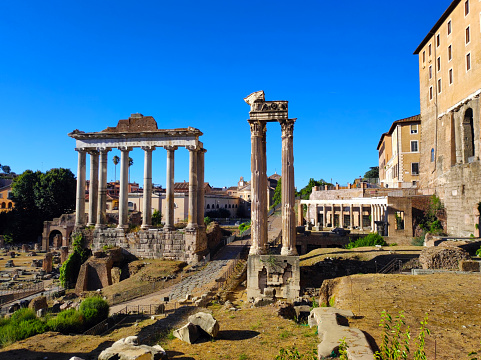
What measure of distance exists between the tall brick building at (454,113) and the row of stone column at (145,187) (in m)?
19.8

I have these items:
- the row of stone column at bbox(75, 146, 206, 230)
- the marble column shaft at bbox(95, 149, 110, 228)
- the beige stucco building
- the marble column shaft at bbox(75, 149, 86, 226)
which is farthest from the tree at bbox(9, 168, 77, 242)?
the beige stucco building

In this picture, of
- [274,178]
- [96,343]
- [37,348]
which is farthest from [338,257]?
[274,178]

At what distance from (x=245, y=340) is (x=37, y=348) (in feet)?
19.8

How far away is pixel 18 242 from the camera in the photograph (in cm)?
5644

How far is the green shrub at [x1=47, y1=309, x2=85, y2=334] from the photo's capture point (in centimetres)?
1252

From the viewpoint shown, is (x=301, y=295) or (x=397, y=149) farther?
(x=397, y=149)

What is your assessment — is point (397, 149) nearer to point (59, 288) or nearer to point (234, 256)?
point (234, 256)

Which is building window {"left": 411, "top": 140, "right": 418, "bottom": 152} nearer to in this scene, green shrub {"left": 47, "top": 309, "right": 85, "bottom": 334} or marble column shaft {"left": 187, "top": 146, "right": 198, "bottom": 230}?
marble column shaft {"left": 187, "top": 146, "right": 198, "bottom": 230}

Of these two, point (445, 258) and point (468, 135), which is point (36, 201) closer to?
point (445, 258)

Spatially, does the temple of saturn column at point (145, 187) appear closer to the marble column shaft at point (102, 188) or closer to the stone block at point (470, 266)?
the marble column shaft at point (102, 188)

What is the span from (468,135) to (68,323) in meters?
30.7

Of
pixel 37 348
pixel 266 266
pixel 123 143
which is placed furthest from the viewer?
pixel 123 143

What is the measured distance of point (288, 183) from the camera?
16.2 meters

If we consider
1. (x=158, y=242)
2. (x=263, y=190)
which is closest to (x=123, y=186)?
(x=158, y=242)
